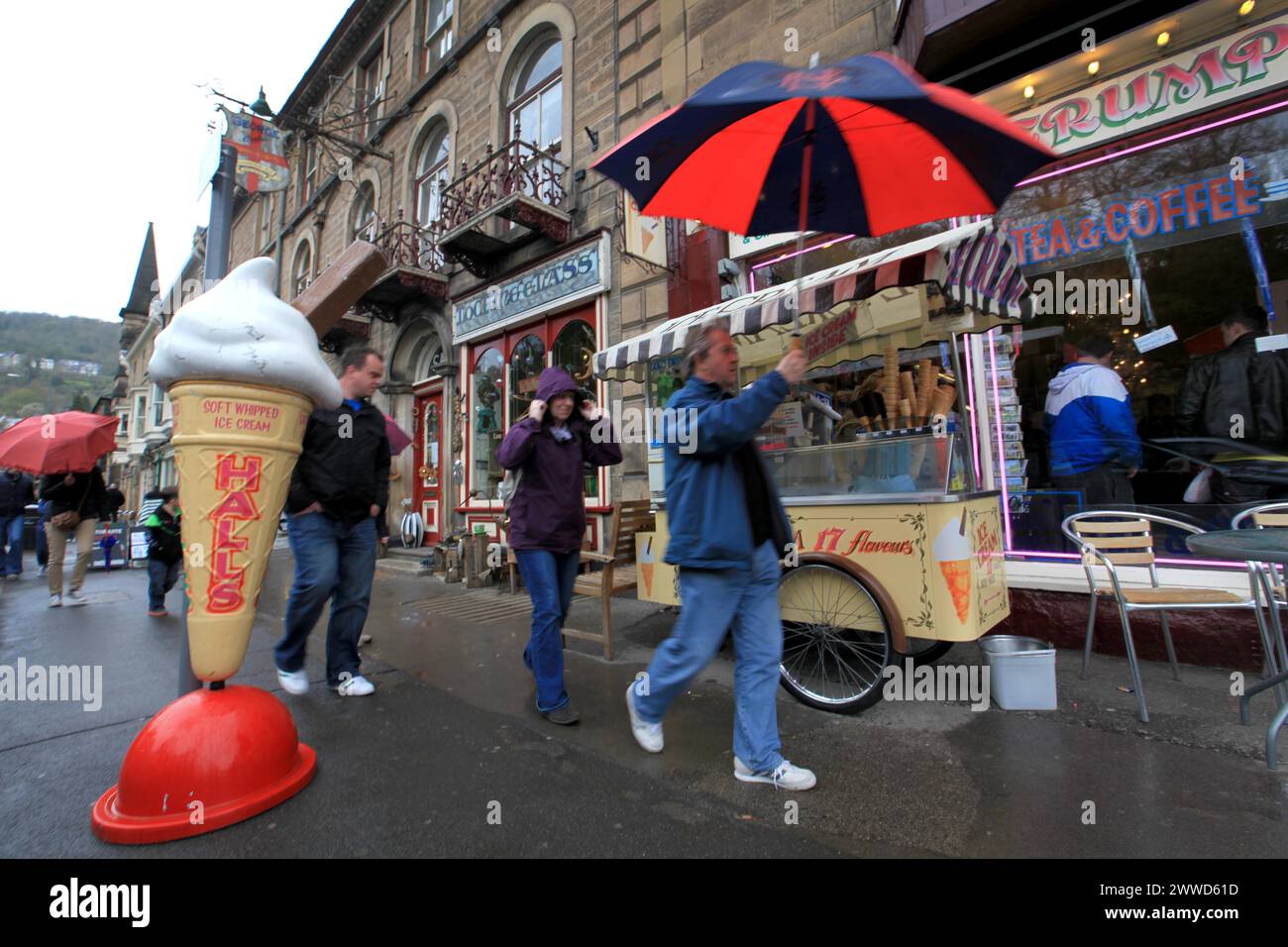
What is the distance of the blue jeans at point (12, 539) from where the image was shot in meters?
9.62

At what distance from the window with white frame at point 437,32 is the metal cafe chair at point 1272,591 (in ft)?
42.2

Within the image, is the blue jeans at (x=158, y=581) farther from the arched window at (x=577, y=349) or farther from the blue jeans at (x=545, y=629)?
the blue jeans at (x=545, y=629)

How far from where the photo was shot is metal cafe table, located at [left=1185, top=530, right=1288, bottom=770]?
2402mm

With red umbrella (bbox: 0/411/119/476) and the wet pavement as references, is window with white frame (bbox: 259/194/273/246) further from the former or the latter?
the wet pavement

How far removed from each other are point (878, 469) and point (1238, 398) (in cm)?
285

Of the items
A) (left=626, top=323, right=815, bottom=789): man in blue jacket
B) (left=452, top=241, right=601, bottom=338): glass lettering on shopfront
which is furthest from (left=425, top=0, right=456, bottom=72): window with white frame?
(left=626, top=323, right=815, bottom=789): man in blue jacket

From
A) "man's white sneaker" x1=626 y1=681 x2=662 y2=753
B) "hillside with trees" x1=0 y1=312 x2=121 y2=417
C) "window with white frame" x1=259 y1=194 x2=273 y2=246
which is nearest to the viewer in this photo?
"man's white sneaker" x1=626 y1=681 x2=662 y2=753

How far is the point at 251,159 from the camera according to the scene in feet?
10.8

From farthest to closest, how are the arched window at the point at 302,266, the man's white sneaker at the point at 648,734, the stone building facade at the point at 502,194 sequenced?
the arched window at the point at 302,266 < the stone building facade at the point at 502,194 < the man's white sneaker at the point at 648,734

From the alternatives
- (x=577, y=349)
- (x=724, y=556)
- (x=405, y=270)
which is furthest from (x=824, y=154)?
(x=405, y=270)

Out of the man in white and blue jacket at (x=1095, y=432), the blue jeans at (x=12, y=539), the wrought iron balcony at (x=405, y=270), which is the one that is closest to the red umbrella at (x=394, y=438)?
the man in white and blue jacket at (x=1095, y=432)

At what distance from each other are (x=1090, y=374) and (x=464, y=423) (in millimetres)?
8413

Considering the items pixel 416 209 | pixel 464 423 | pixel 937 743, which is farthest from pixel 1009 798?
pixel 416 209

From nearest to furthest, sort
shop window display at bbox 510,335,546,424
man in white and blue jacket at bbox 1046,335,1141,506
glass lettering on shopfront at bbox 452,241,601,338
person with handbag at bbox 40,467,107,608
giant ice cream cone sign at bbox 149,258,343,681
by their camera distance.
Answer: giant ice cream cone sign at bbox 149,258,343,681 < man in white and blue jacket at bbox 1046,335,1141,506 < person with handbag at bbox 40,467,107,608 < glass lettering on shopfront at bbox 452,241,601,338 < shop window display at bbox 510,335,546,424
